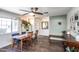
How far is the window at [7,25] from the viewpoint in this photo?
6.15 feet

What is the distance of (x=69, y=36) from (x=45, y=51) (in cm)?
62

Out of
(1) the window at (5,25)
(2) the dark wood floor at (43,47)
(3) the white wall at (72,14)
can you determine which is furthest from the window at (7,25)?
(3) the white wall at (72,14)

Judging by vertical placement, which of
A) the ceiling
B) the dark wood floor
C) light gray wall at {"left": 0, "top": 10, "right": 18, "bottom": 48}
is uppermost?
the ceiling

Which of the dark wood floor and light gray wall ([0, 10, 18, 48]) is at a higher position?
light gray wall ([0, 10, 18, 48])

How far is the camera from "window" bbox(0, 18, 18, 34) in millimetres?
1874

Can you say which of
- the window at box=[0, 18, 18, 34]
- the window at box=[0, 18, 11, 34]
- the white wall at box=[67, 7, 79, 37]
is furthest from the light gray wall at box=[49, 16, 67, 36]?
the window at box=[0, 18, 11, 34]

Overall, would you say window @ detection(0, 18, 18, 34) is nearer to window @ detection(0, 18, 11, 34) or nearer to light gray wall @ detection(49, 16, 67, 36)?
window @ detection(0, 18, 11, 34)

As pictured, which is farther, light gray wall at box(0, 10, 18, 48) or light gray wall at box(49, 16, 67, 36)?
light gray wall at box(49, 16, 67, 36)

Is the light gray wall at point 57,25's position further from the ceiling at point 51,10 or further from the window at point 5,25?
the window at point 5,25

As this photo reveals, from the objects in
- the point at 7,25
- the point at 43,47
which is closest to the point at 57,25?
the point at 43,47

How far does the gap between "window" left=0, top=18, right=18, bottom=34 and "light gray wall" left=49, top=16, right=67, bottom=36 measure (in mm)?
803

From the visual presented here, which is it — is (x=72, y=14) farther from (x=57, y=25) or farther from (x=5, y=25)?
(x=5, y=25)
